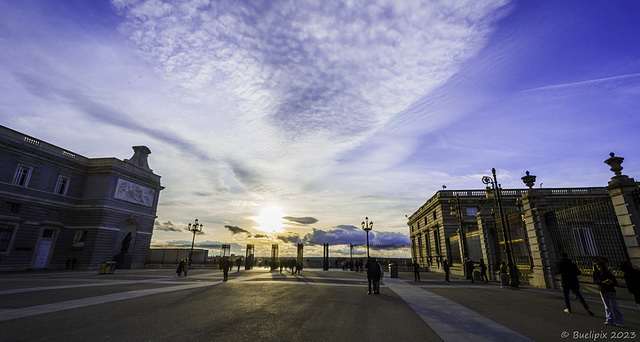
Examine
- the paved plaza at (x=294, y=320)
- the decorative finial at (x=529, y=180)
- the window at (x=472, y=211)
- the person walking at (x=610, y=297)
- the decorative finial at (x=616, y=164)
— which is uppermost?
the window at (x=472, y=211)

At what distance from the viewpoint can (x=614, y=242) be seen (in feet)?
37.4

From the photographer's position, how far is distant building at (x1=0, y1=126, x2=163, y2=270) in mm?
26703

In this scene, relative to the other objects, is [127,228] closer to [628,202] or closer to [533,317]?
[533,317]

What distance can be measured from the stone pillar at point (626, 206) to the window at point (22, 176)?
44.9 meters

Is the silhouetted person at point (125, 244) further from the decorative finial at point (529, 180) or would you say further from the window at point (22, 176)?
the decorative finial at point (529, 180)

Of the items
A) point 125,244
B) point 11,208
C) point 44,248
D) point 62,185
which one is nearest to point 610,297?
point 125,244

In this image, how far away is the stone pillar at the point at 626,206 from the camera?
10.2 meters

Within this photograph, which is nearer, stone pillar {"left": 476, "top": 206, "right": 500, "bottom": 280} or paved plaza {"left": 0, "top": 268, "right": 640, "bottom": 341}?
paved plaza {"left": 0, "top": 268, "right": 640, "bottom": 341}

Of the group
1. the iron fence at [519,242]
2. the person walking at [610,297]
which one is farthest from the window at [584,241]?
the person walking at [610,297]

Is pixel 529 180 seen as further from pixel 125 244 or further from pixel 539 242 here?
pixel 125 244

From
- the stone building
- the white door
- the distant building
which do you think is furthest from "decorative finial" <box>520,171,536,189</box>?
the white door

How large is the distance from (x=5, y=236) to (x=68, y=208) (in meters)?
6.10

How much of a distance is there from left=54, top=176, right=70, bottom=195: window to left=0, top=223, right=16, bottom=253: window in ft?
17.5

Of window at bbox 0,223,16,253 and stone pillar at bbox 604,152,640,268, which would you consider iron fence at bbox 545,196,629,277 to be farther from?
window at bbox 0,223,16,253
